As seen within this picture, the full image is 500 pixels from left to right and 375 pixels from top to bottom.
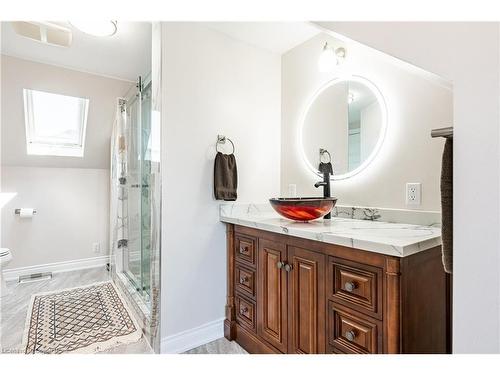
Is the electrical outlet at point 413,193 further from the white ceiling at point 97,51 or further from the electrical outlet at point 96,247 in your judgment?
the electrical outlet at point 96,247

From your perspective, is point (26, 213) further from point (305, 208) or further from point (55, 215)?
point (305, 208)

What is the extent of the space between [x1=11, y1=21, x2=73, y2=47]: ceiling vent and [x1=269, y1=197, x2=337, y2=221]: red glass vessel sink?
192 centimetres

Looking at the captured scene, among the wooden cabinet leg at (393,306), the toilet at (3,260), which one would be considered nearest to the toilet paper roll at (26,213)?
the toilet at (3,260)

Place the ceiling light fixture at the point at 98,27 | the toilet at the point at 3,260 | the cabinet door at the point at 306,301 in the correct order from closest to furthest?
the cabinet door at the point at 306,301
the ceiling light fixture at the point at 98,27
the toilet at the point at 3,260

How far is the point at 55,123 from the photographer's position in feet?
10.4

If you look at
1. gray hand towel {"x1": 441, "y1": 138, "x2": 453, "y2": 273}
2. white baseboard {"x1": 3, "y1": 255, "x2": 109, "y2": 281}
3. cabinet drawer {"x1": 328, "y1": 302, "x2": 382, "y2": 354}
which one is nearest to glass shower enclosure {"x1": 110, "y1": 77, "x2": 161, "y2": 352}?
white baseboard {"x1": 3, "y1": 255, "x2": 109, "y2": 281}

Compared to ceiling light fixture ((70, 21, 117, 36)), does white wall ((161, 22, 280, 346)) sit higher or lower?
lower

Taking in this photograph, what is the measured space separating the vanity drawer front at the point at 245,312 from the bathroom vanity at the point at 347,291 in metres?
0.01

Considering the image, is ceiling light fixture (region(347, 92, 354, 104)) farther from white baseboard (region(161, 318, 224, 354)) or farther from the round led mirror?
white baseboard (region(161, 318, 224, 354))

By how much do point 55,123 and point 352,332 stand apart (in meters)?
3.75

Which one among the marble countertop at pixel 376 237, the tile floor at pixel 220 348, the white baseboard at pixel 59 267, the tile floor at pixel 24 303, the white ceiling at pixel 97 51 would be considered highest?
the white ceiling at pixel 97 51

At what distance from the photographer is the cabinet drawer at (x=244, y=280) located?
1.67m

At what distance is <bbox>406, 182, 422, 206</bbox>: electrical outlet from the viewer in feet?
4.84
